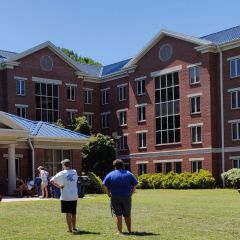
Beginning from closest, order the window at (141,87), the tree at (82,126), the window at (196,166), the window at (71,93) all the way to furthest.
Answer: the window at (196,166)
the tree at (82,126)
the window at (141,87)
the window at (71,93)

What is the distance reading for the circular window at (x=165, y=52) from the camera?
53.6 m

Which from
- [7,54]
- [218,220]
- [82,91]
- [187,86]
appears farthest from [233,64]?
[218,220]

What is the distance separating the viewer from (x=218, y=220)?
52.3 feet

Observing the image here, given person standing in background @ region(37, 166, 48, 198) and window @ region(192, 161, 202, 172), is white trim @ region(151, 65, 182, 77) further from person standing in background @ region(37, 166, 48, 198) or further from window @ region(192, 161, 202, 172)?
person standing in background @ region(37, 166, 48, 198)

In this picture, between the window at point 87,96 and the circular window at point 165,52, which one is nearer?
the circular window at point 165,52

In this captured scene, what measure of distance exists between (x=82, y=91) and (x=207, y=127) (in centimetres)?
1602

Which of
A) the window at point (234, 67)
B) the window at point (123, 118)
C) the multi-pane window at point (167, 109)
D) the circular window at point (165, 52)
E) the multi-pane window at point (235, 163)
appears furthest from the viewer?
the window at point (123, 118)

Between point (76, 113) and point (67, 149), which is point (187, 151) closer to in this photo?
point (76, 113)

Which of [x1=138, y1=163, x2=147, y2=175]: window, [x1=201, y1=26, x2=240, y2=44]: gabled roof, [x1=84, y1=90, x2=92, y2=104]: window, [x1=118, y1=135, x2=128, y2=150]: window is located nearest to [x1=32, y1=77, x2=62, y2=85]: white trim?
[x1=84, y1=90, x2=92, y2=104]: window

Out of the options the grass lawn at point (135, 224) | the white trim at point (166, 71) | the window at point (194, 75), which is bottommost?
the grass lawn at point (135, 224)

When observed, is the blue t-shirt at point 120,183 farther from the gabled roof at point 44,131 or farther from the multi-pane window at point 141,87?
the multi-pane window at point 141,87

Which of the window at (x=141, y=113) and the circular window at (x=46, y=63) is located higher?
the circular window at (x=46, y=63)

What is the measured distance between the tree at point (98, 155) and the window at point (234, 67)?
1289 cm

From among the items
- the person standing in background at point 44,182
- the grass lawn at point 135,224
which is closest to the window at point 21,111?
the person standing in background at point 44,182
